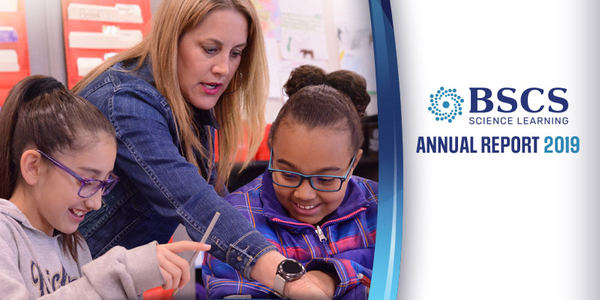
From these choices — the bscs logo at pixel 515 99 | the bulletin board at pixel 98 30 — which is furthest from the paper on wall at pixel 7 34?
the bscs logo at pixel 515 99

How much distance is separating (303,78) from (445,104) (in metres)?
0.38

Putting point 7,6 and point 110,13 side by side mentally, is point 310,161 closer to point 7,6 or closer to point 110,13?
point 110,13

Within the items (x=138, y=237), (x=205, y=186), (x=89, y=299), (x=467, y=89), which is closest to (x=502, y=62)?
(x=467, y=89)

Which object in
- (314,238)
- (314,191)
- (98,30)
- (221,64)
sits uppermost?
(98,30)

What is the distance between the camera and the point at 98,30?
1.58m

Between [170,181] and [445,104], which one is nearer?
[170,181]

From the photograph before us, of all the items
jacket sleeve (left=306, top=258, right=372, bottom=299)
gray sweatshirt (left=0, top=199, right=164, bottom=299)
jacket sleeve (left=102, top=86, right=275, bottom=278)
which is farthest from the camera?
jacket sleeve (left=306, top=258, right=372, bottom=299)

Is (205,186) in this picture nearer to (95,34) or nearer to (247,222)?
(247,222)

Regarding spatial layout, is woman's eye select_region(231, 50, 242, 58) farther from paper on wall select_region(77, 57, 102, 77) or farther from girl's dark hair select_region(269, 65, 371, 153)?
paper on wall select_region(77, 57, 102, 77)

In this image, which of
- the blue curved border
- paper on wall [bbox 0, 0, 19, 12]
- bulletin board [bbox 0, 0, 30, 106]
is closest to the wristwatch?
the blue curved border

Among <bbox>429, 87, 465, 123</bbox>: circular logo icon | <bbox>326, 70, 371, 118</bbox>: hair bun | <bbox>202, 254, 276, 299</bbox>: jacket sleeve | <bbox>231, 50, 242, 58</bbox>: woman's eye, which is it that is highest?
<bbox>231, 50, 242, 58</bbox>: woman's eye

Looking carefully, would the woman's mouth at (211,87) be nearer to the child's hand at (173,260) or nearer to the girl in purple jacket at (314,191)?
the girl in purple jacket at (314,191)

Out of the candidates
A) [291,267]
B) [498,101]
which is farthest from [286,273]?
[498,101]

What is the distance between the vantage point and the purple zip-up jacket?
5.00 ft
